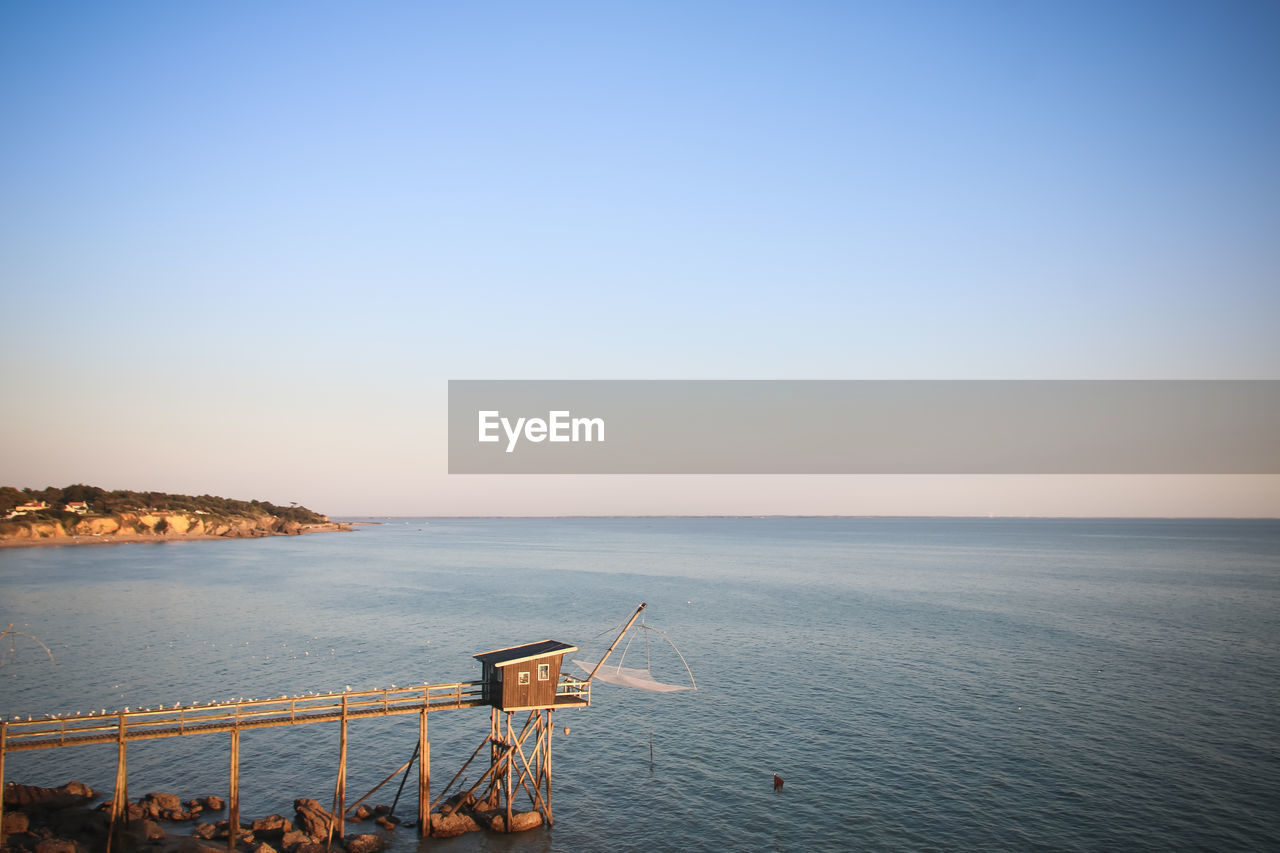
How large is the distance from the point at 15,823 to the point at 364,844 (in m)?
14.4

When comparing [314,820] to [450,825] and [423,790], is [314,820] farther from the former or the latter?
[450,825]

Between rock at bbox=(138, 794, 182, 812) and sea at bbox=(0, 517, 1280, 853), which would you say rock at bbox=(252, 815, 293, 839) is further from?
rock at bbox=(138, 794, 182, 812)

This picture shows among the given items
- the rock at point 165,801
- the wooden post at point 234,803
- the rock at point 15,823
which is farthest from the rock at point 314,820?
the rock at point 15,823

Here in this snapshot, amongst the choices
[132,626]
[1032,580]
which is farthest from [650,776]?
[1032,580]

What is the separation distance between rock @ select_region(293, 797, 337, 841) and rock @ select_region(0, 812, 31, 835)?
1053 cm

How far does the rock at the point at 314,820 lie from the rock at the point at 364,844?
3.88 feet

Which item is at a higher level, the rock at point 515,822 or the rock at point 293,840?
the rock at point 293,840

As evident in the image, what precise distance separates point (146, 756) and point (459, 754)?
1839 centimetres

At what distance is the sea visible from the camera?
121 ft

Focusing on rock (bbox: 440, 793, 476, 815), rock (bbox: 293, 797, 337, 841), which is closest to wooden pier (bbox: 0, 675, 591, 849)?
rock (bbox: 293, 797, 337, 841)

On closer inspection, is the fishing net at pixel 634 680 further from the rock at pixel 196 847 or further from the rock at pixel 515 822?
the rock at pixel 196 847

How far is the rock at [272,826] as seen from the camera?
3291cm

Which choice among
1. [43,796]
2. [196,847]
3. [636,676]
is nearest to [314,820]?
[196,847]

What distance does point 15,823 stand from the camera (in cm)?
3159
